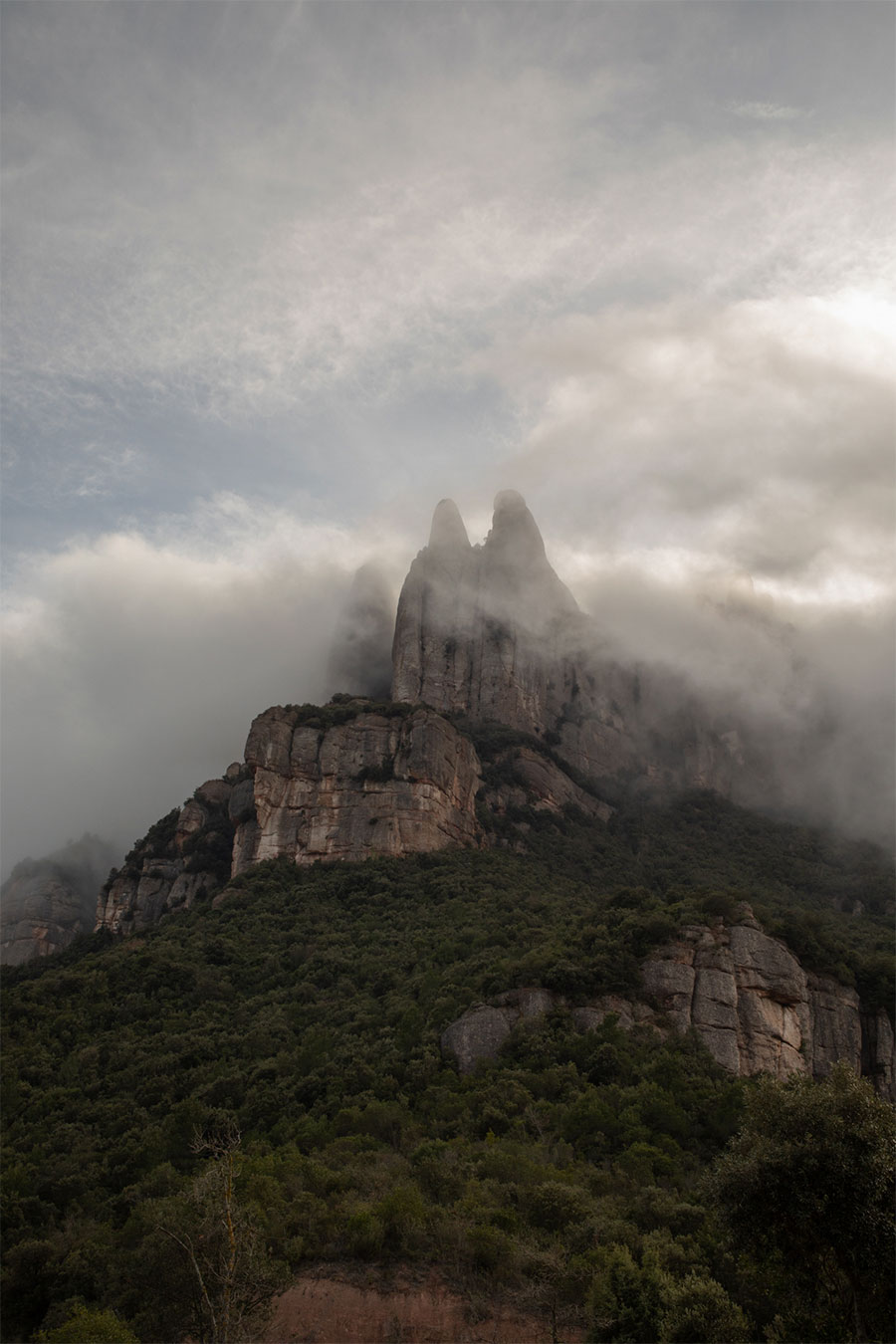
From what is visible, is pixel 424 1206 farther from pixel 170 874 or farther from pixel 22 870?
pixel 22 870

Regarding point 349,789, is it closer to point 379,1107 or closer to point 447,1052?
point 447,1052

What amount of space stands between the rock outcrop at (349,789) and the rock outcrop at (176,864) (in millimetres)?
4740

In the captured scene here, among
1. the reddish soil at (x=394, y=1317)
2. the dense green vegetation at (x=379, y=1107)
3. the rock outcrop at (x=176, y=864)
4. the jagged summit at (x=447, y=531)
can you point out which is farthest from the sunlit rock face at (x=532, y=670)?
the reddish soil at (x=394, y=1317)

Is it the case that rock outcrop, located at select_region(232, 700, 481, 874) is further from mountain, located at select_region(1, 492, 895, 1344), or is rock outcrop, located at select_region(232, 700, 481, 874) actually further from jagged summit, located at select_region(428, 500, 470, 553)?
jagged summit, located at select_region(428, 500, 470, 553)

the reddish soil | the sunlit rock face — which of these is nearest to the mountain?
the reddish soil

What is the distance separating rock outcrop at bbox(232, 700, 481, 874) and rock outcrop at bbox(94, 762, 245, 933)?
474 cm

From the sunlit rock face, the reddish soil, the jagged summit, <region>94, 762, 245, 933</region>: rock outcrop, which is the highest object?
the jagged summit

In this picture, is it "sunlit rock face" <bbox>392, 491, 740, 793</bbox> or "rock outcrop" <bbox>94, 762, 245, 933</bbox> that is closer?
"rock outcrop" <bbox>94, 762, 245, 933</bbox>

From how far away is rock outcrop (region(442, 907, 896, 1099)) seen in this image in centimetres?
5256

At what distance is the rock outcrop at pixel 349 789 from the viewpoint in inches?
3516

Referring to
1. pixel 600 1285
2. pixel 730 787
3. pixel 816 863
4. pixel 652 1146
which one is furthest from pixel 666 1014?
pixel 730 787

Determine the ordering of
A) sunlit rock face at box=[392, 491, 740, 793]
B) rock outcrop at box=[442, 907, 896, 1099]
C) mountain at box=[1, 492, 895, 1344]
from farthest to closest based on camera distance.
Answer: sunlit rock face at box=[392, 491, 740, 793]
rock outcrop at box=[442, 907, 896, 1099]
mountain at box=[1, 492, 895, 1344]

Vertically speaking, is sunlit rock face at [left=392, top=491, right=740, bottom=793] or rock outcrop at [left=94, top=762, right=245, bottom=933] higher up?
sunlit rock face at [left=392, top=491, right=740, bottom=793]

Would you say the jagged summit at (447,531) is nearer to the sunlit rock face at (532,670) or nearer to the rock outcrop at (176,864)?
the sunlit rock face at (532,670)
